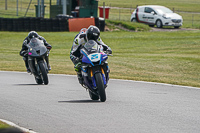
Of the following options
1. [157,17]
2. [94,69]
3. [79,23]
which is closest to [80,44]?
[94,69]

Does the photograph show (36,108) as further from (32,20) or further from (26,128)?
(32,20)

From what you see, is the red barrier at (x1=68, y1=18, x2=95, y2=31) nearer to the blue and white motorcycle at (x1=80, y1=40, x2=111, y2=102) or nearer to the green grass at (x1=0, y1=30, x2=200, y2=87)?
the green grass at (x1=0, y1=30, x2=200, y2=87)

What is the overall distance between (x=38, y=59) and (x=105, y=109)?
4.68 meters

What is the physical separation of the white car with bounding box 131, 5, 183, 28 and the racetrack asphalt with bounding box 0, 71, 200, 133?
24117mm

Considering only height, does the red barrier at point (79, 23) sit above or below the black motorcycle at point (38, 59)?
below

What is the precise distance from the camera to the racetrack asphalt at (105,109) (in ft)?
20.5

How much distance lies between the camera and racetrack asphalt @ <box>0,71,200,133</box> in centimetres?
625

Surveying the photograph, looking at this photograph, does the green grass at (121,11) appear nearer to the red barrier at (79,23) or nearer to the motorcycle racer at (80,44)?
the red barrier at (79,23)

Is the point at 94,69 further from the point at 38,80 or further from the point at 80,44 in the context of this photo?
the point at 38,80

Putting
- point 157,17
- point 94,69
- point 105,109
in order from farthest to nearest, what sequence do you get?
point 157,17 → point 94,69 → point 105,109

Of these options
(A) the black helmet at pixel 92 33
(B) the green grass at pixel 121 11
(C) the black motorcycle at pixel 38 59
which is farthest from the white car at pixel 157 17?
(A) the black helmet at pixel 92 33

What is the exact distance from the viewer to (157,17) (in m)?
36.0

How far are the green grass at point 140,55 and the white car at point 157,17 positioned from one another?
224cm

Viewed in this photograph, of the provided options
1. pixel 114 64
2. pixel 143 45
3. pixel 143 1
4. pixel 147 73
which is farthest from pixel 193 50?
pixel 143 1
